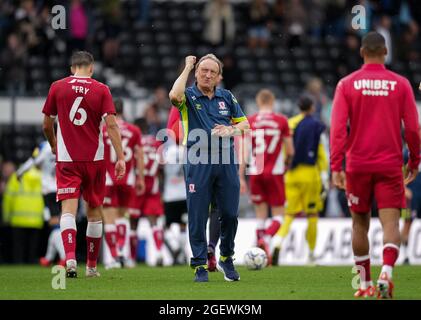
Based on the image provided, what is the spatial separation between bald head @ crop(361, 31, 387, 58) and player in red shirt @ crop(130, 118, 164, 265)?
904 centimetres

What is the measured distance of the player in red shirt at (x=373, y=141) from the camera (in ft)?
34.6

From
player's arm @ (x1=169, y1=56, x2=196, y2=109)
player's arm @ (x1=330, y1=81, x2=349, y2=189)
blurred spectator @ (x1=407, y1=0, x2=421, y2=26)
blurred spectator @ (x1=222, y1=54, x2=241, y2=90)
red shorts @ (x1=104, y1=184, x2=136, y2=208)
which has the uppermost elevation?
blurred spectator @ (x1=407, y1=0, x2=421, y2=26)

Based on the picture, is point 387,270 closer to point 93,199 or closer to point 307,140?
point 93,199

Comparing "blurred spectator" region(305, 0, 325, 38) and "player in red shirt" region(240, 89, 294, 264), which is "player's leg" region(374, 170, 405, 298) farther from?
"blurred spectator" region(305, 0, 325, 38)

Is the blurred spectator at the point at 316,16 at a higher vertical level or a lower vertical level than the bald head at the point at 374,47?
higher

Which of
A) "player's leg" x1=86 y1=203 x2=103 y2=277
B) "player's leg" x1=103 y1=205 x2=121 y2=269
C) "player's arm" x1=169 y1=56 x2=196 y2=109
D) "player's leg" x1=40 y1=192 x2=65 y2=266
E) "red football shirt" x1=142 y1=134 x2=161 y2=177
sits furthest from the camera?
"red football shirt" x1=142 y1=134 x2=161 y2=177

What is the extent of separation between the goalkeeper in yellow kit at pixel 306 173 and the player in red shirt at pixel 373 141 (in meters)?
7.81

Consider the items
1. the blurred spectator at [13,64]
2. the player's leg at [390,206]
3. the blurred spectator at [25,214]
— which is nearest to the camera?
the player's leg at [390,206]

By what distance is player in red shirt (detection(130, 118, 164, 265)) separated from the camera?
19422mm

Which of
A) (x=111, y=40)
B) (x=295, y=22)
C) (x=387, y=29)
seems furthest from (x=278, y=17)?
(x=111, y=40)

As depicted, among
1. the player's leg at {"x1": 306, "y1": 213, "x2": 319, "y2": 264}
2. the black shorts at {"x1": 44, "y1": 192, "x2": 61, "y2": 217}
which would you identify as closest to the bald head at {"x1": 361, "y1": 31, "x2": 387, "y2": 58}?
the player's leg at {"x1": 306, "y1": 213, "x2": 319, "y2": 264}

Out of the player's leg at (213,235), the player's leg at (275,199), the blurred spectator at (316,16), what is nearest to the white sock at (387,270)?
the player's leg at (213,235)

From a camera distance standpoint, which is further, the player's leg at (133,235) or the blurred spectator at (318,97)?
the blurred spectator at (318,97)

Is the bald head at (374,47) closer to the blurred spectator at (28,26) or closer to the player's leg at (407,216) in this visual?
the player's leg at (407,216)
